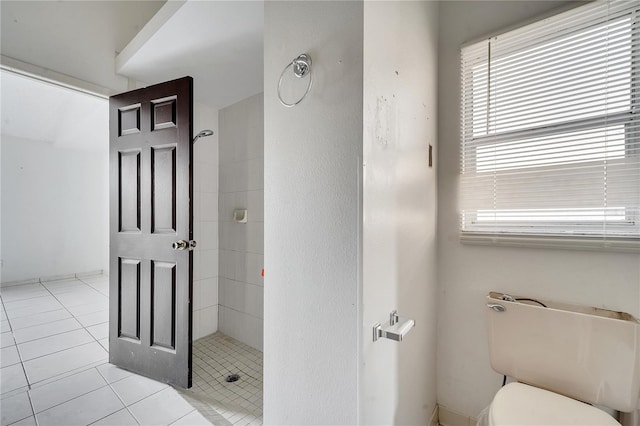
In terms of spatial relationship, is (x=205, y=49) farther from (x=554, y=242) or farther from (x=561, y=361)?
(x=561, y=361)

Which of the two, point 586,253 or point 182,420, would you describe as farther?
point 182,420

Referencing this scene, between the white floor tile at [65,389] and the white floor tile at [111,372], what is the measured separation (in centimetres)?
3

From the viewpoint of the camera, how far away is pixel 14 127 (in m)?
3.92

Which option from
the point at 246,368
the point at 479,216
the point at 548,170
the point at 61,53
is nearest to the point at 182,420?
the point at 246,368

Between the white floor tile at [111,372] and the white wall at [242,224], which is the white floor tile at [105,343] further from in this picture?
the white wall at [242,224]

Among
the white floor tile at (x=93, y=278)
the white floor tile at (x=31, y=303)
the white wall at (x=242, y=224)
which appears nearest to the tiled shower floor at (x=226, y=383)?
the white wall at (x=242, y=224)

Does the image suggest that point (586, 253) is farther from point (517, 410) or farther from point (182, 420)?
point (182, 420)

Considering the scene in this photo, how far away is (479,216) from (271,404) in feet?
4.43

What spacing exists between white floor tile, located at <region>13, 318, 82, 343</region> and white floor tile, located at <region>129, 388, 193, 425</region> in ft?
5.58

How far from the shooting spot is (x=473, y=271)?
56.5 inches

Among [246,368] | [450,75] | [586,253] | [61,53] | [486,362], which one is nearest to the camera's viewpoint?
[586,253]

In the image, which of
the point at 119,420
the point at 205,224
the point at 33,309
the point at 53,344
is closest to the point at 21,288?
the point at 33,309

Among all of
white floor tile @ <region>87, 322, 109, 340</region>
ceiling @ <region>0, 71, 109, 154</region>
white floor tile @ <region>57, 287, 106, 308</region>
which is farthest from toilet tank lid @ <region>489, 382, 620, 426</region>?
white floor tile @ <region>57, 287, 106, 308</region>

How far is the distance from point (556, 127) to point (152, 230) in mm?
2442
